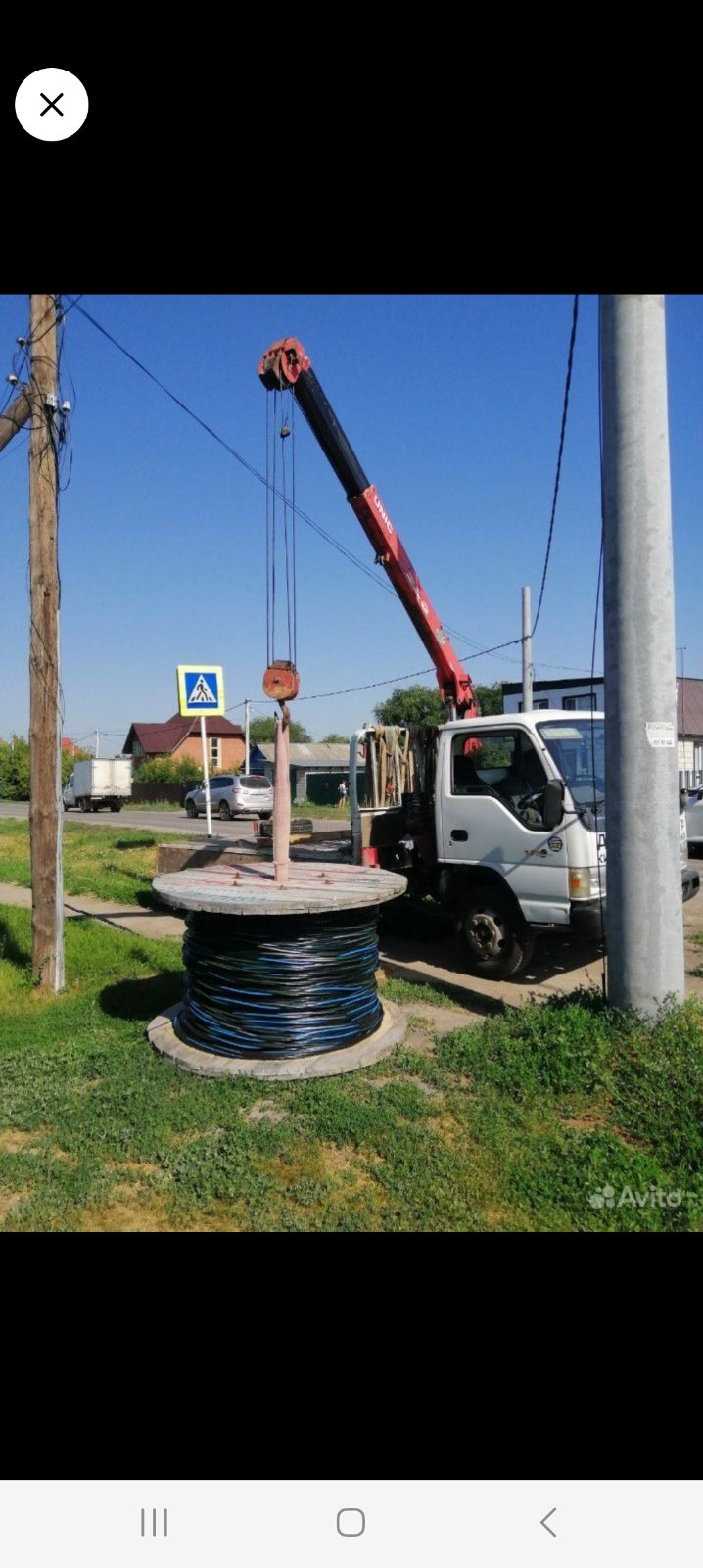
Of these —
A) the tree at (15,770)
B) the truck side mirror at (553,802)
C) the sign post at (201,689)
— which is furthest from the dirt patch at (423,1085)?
the tree at (15,770)

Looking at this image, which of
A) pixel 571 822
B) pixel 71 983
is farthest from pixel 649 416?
pixel 71 983

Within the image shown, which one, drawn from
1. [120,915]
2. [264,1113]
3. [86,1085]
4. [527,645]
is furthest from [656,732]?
→ [527,645]

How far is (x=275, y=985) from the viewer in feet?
15.6

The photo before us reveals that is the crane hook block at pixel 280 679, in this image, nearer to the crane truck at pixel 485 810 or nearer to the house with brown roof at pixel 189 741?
the crane truck at pixel 485 810

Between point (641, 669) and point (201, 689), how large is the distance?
10.4 m

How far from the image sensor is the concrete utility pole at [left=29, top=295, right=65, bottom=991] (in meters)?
6.83

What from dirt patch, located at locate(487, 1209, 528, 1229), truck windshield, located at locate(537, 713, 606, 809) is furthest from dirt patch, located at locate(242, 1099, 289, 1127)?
truck windshield, located at locate(537, 713, 606, 809)

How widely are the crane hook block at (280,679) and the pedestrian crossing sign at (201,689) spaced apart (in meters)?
8.65

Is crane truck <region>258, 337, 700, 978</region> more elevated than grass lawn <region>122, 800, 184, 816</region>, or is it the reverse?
crane truck <region>258, 337, 700, 978</region>

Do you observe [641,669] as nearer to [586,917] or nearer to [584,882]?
[584,882]

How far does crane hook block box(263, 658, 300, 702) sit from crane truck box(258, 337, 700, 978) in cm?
204

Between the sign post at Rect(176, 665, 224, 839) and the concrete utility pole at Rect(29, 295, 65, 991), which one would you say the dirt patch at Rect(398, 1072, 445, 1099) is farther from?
the sign post at Rect(176, 665, 224, 839)
